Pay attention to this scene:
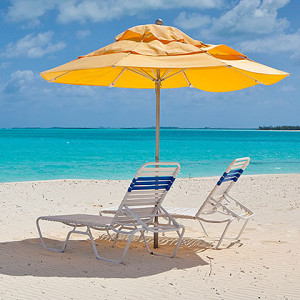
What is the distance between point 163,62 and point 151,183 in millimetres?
1099

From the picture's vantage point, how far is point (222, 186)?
5.23 meters

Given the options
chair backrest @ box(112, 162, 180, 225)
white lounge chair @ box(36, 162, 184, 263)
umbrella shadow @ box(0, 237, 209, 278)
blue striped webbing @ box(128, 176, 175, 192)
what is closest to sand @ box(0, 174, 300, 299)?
umbrella shadow @ box(0, 237, 209, 278)

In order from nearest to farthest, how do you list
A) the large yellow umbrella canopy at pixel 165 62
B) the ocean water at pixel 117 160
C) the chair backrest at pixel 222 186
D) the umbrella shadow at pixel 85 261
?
the umbrella shadow at pixel 85 261, the large yellow umbrella canopy at pixel 165 62, the chair backrest at pixel 222 186, the ocean water at pixel 117 160

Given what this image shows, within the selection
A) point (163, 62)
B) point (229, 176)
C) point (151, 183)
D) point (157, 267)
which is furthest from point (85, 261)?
point (163, 62)

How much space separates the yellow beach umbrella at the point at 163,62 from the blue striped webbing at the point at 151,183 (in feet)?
1.74

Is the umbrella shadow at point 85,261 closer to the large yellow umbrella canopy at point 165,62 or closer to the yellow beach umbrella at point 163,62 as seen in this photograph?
the yellow beach umbrella at point 163,62

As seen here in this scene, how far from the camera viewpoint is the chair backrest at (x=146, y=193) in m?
4.49

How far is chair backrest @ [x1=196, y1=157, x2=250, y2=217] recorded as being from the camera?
16.5 ft

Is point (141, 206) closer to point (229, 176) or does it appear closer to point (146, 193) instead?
point (146, 193)

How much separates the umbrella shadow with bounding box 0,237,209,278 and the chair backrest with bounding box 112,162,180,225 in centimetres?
40

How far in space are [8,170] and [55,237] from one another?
16408 millimetres

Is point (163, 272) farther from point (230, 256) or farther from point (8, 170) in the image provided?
point (8, 170)

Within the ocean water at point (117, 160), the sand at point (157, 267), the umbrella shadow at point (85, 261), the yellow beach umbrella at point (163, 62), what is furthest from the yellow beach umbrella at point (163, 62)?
the ocean water at point (117, 160)

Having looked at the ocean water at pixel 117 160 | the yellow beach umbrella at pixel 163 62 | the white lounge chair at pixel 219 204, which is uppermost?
the yellow beach umbrella at pixel 163 62
